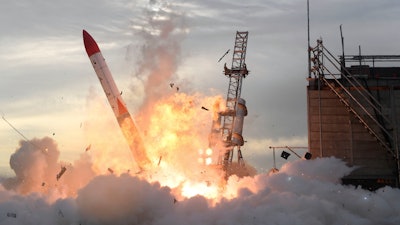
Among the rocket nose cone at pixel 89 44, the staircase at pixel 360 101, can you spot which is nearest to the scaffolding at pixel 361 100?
the staircase at pixel 360 101

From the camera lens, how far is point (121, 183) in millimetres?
54125

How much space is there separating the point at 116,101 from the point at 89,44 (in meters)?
6.76

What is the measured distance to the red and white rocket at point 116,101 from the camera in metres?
60.2

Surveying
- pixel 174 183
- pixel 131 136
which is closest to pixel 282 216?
pixel 174 183

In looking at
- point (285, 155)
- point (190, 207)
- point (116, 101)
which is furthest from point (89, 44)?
point (285, 155)

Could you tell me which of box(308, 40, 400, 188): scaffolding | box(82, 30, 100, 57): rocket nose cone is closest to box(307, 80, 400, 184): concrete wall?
box(308, 40, 400, 188): scaffolding

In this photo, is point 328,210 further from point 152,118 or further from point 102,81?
point 102,81

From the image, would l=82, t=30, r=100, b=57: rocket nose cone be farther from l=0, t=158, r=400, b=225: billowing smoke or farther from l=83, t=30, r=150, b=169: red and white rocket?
l=0, t=158, r=400, b=225: billowing smoke

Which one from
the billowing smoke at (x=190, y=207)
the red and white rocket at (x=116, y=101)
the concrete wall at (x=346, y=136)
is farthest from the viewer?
the concrete wall at (x=346, y=136)

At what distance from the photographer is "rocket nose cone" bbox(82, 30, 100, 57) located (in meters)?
60.2

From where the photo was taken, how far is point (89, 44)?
6025 cm

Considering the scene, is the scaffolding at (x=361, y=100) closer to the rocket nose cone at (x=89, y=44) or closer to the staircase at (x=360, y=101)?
the staircase at (x=360, y=101)

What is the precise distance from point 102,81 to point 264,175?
20239mm

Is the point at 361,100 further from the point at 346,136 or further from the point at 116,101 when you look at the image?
the point at 116,101
